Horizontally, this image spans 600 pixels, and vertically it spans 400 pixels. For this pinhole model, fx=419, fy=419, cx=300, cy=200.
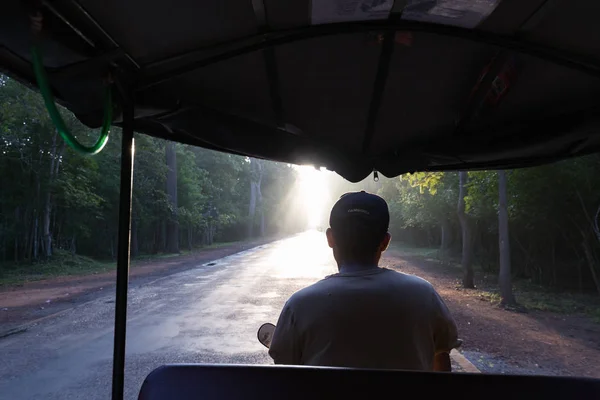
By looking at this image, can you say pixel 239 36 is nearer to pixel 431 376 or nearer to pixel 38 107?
pixel 431 376

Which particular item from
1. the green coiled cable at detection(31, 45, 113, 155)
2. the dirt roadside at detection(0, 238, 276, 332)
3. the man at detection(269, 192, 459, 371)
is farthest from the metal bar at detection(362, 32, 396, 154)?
the dirt roadside at detection(0, 238, 276, 332)

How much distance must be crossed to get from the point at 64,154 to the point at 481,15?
80.0ft

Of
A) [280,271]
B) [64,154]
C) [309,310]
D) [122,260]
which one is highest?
[64,154]

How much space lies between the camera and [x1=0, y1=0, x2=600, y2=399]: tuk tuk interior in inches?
57.1

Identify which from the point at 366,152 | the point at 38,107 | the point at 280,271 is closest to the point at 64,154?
the point at 38,107

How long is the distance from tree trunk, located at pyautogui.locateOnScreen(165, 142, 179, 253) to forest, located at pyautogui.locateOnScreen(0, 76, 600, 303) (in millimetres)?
78

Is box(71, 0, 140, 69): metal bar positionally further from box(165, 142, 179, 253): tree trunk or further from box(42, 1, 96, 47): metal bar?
box(165, 142, 179, 253): tree trunk

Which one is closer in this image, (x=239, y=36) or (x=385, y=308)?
(x=385, y=308)

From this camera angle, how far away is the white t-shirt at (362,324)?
173cm

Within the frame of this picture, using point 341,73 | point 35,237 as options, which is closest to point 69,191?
point 35,237

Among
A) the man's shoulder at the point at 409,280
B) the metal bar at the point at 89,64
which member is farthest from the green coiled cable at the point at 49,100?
the man's shoulder at the point at 409,280

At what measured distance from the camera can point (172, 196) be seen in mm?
31875

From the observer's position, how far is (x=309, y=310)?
5.86 feet

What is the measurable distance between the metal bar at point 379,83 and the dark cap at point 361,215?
830mm
